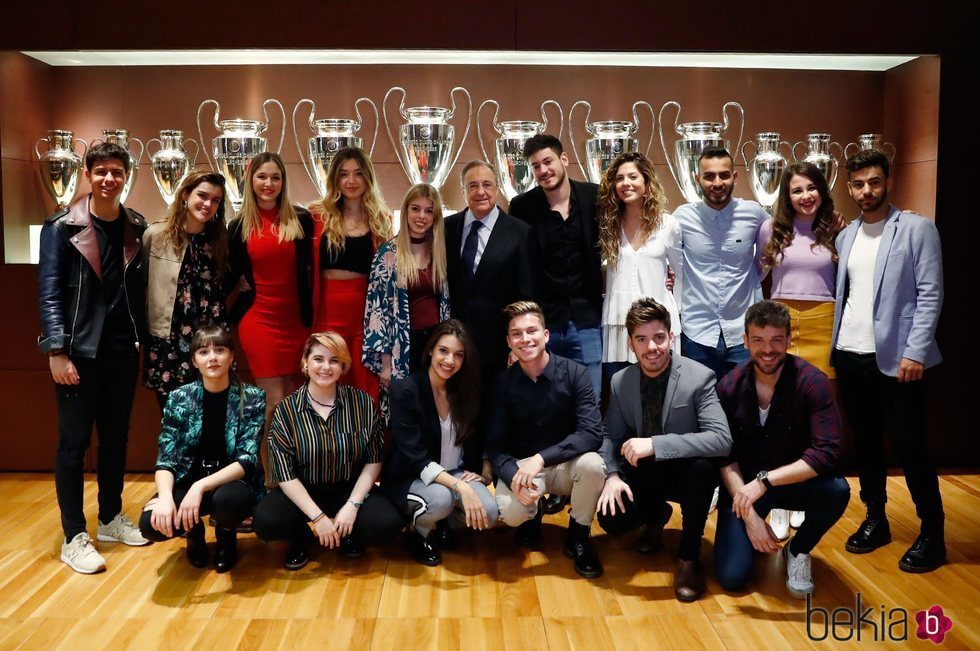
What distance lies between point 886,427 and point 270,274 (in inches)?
87.4

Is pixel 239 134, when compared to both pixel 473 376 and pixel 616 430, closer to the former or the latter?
pixel 473 376

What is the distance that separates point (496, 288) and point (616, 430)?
2.22ft

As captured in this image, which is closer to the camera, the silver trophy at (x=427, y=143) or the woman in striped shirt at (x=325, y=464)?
the woman in striped shirt at (x=325, y=464)

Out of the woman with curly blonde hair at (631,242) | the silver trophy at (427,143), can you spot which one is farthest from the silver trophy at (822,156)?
the silver trophy at (427,143)

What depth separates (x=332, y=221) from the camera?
10.5ft

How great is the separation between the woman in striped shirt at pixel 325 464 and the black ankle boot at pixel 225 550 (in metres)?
0.10

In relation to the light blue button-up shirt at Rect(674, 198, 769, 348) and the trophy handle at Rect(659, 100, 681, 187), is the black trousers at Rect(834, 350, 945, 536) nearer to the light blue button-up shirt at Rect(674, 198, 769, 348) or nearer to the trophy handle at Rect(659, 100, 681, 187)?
the light blue button-up shirt at Rect(674, 198, 769, 348)

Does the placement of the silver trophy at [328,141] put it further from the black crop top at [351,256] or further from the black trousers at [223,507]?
the black trousers at [223,507]

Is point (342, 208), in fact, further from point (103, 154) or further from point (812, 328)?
point (812, 328)

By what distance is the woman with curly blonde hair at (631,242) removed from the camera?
3.18 metres

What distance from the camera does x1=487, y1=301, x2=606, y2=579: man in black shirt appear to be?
2852 millimetres

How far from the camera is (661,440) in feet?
8.88

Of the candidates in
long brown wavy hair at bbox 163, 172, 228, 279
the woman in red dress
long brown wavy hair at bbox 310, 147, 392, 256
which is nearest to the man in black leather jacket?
long brown wavy hair at bbox 163, 172, 228, 279

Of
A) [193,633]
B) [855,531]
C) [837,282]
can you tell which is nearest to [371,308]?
[193,633]
